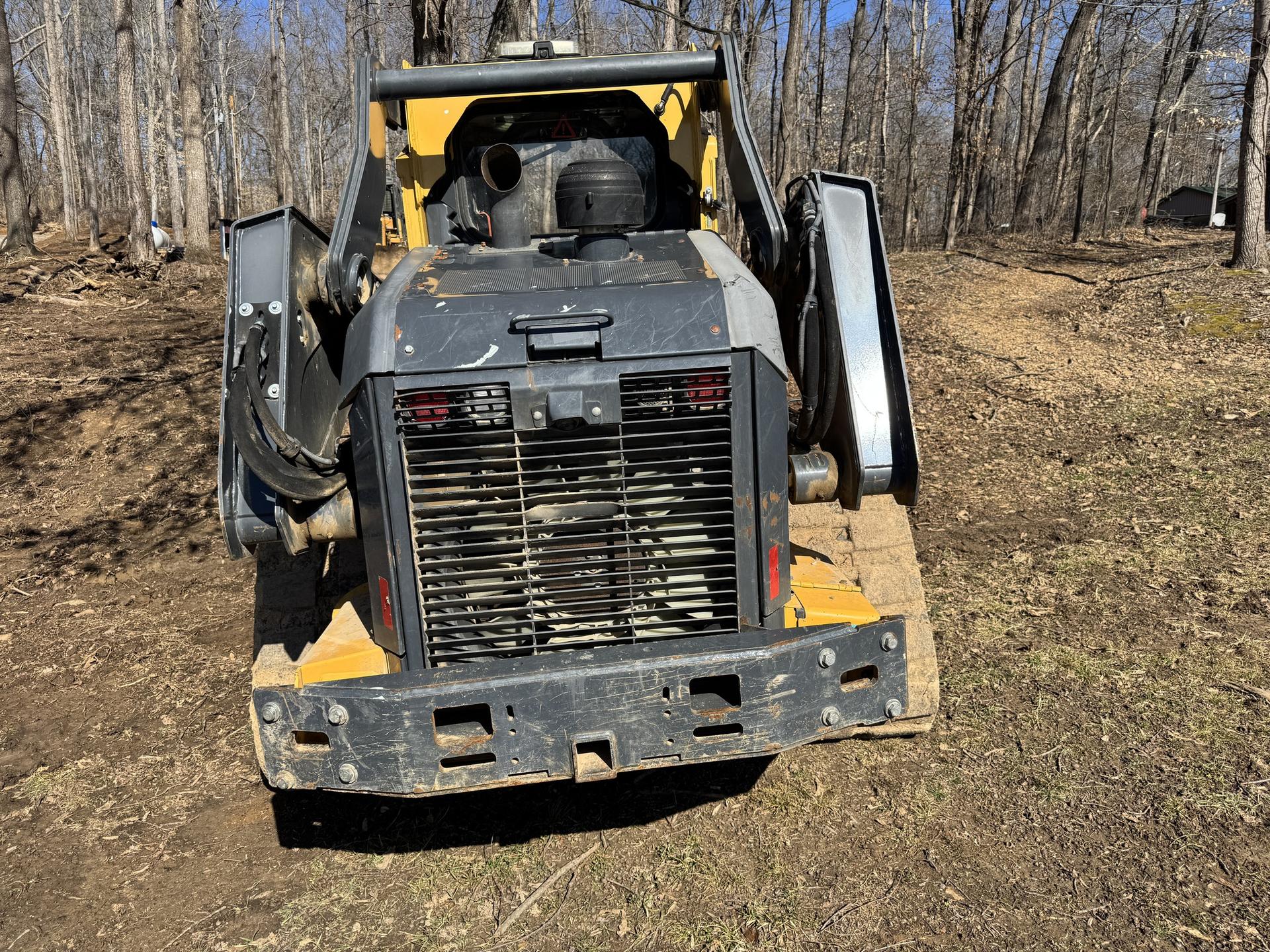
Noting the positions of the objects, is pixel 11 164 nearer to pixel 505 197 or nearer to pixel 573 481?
pixel 505 197

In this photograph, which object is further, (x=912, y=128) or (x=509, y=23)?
(x=912, y=128)

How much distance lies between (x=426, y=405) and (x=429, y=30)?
318 inches

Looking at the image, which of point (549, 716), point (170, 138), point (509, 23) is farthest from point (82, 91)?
point (549, 716)

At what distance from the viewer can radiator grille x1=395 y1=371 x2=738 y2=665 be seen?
3.12 m

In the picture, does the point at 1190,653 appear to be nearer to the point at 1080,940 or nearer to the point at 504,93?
the point at 1080,940

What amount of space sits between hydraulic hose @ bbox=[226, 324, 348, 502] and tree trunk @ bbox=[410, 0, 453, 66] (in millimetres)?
7375

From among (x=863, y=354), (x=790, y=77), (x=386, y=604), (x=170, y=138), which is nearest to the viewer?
(x=386, y=604)

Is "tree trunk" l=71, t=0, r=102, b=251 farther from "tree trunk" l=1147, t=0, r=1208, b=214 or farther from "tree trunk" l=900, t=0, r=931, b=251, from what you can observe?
"tree trunk" l=1147, t=0, r=1208, b=214

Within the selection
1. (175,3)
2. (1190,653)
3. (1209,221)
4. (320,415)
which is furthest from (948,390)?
(1209,221)

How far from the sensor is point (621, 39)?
3350cm

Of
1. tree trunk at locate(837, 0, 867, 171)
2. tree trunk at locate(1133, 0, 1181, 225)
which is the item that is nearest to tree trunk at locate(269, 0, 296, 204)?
tree trunk at locate(837, 0, 867, 171)

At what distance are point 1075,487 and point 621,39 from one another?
3092 centimetres

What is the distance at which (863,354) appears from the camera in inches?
143

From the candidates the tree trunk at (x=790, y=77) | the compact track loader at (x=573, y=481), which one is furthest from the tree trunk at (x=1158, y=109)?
the compact track loader at (x=573, y=481)
